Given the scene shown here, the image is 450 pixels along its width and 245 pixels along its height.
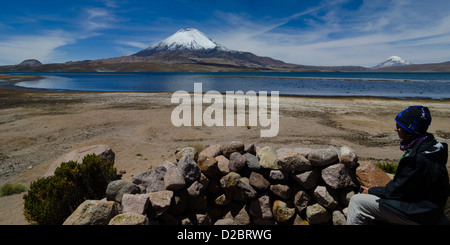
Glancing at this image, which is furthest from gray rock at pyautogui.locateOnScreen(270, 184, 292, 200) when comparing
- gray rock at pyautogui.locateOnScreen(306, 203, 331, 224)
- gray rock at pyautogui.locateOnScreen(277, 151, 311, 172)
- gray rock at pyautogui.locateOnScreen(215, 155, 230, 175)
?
gray rock at pyautogui.locateOnScreen(215, 155, 230, 175)

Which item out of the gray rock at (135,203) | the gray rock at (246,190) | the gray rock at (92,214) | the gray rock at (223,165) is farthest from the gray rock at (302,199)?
the gray rock at (92,214)

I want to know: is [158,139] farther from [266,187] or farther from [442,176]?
[442,176]

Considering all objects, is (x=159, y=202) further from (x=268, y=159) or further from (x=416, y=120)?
(x=416, y=120)

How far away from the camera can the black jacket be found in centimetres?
296

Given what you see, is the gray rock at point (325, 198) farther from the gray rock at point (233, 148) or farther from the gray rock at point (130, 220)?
the gray rock at point (130, 220)

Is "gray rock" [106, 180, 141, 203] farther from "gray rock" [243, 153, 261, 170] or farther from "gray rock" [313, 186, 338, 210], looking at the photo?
"gray rock" [313, 186, 338, 210]

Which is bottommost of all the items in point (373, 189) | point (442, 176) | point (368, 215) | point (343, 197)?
point (343, 197)

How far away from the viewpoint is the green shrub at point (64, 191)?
15.5ft

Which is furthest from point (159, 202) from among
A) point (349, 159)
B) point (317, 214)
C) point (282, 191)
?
point (349, 159)

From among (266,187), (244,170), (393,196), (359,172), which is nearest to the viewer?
(393,196)

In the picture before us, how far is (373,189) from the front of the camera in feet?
11.9

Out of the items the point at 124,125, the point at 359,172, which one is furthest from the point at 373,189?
the point at 124,125

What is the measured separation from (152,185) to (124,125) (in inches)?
465
